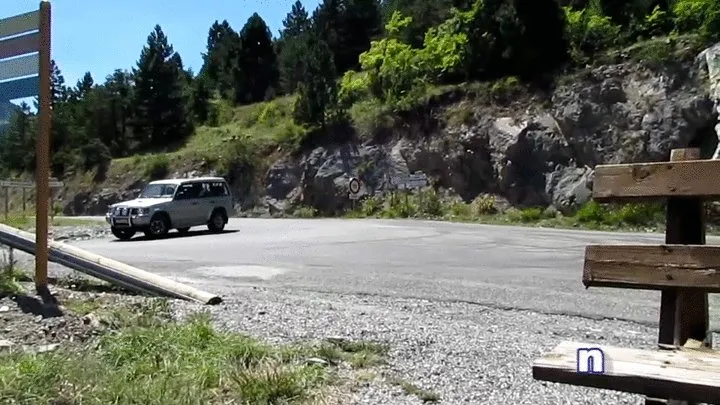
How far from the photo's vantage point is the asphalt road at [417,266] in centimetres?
1050

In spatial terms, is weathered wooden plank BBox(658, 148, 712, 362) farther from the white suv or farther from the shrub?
the shrub

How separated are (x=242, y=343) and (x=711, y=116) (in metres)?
30.5

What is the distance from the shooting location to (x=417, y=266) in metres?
14.8

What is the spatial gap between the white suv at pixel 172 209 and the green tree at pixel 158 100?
32.6 meters

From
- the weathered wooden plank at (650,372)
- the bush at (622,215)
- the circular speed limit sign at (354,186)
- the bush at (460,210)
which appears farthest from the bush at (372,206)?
the weathered wooden plank at (650,372)

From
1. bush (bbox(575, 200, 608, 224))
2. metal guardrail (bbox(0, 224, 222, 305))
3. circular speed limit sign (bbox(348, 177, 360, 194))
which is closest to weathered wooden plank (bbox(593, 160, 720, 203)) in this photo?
metal guardrail (bbox(0, 224, 222, 305))

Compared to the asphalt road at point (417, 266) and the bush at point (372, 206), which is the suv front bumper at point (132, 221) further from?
the bush at point (372, 206)

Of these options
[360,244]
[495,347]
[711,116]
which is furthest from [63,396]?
[711,116]

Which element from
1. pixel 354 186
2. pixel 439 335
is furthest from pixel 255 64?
pixel 439 335

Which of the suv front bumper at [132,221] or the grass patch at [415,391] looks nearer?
the grass patch at [415,391]

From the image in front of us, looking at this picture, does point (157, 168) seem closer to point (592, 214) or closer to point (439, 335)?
point (592, 214)

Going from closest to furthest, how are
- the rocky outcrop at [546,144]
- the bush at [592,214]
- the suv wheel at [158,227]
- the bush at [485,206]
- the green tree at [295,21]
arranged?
the suv wheel at [158,227] < the bush at [592,214] < the rocky outcrop at [546,144] < the bush at [485,206] < the green tree at [295,21]

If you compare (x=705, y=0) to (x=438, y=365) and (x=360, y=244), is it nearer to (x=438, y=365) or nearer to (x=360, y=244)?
(x=360, y=244)

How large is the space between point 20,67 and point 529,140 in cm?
3225
